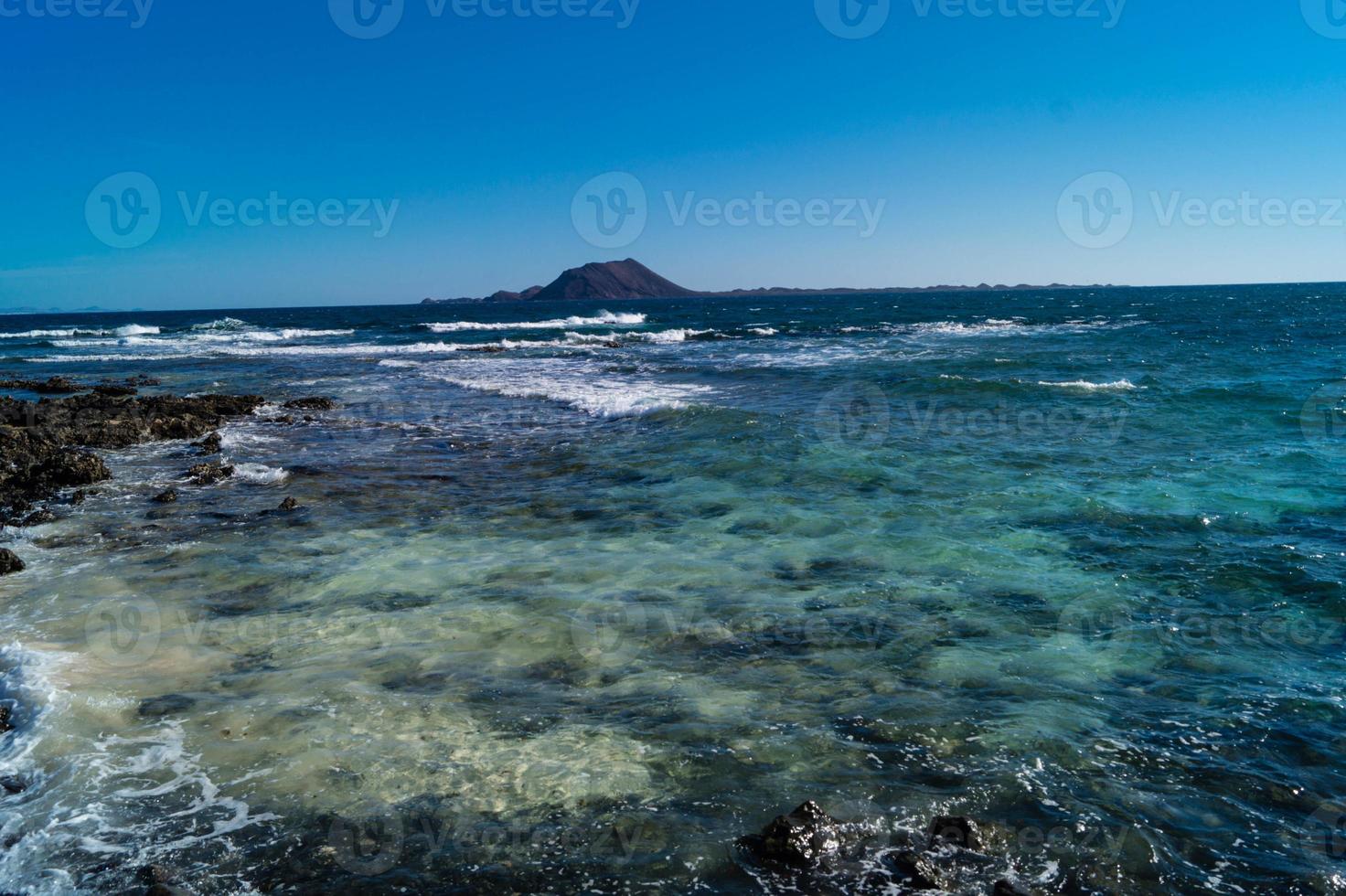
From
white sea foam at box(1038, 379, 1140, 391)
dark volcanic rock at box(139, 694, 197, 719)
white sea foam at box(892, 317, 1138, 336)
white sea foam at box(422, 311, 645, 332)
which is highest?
white sea foam at box(422, 311, 645, 332)

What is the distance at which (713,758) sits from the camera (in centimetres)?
452

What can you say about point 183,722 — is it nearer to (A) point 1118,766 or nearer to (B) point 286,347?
(A) point 1118,766

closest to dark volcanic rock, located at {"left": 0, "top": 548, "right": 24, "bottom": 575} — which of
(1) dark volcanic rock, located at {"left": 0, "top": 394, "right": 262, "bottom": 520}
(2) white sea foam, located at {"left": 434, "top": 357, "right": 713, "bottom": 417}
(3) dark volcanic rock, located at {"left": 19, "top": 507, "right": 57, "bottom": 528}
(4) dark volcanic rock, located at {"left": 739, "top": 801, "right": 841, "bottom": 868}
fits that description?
(3) dark volcanic rock, located at {"left": 19, "top": 507, "right": 57, "bottom": 528}

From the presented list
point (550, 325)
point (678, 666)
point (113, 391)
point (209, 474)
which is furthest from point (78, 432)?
point (550, 325)

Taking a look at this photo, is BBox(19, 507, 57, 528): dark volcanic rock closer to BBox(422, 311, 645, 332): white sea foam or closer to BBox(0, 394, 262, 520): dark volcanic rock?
BBox(0, 394, 262, 520): dark volcanic rock

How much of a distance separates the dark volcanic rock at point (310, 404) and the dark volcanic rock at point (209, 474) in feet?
24.7

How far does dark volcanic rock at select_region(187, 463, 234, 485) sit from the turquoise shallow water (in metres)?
0.49

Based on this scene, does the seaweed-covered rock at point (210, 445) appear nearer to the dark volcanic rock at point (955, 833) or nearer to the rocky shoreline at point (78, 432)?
the rocky shoreline at point (78, 432)

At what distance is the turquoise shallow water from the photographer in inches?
152

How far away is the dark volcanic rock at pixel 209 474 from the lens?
37.6ft

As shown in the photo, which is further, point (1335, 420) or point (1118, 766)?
point (1335, 420)

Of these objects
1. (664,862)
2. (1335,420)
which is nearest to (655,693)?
(664,862)

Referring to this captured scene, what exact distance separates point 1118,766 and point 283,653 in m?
5.62

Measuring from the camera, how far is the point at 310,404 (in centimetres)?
1956
